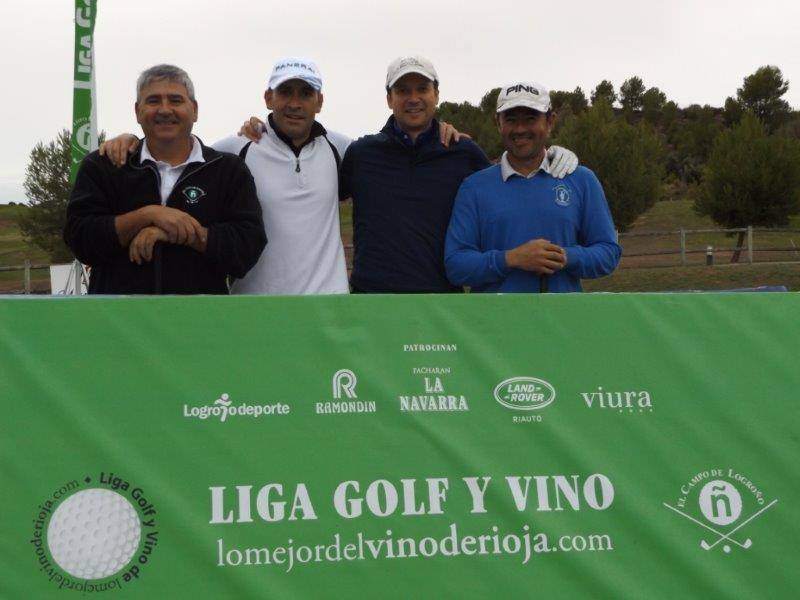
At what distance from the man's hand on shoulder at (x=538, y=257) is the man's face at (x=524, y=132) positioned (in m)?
0.57

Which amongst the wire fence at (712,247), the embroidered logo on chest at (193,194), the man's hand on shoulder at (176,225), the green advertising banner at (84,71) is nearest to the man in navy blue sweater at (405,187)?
the embroidered logo on chest at (193,194)

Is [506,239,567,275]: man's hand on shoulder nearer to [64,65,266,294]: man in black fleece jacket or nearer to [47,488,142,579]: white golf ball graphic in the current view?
[64,65,266,294]: man in black fleece jacket

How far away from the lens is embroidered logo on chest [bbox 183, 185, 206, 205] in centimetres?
420

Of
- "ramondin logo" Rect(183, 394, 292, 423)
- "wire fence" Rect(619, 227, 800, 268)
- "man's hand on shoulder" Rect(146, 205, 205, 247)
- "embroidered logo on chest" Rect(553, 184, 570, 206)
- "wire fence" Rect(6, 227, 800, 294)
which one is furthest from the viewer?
"wire fence" Rect(619, 227, 800, 268)

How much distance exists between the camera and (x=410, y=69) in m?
4.71

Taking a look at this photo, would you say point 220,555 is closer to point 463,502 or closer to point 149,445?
point 149,445

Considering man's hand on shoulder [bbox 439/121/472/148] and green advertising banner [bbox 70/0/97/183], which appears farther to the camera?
green advertising banner [bbox 70/0/97/183]

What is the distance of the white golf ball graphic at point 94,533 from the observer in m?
3.19

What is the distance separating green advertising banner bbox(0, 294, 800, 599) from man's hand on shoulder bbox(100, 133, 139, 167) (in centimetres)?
111

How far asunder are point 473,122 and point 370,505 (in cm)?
5250

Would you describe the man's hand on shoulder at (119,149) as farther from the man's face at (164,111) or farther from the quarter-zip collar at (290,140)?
the quarter-zip collar at (290,140)

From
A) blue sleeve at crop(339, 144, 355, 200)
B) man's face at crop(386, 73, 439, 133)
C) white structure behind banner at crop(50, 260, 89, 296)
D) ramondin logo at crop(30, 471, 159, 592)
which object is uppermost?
man's face at crop(386, 73, 439, 133)

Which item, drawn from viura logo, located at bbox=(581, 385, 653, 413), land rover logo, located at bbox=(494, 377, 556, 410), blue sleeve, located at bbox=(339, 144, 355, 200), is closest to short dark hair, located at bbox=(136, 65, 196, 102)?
blue sleeve, located at bbox=(339, 144, 355, 200)

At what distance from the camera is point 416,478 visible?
11.0 feet
